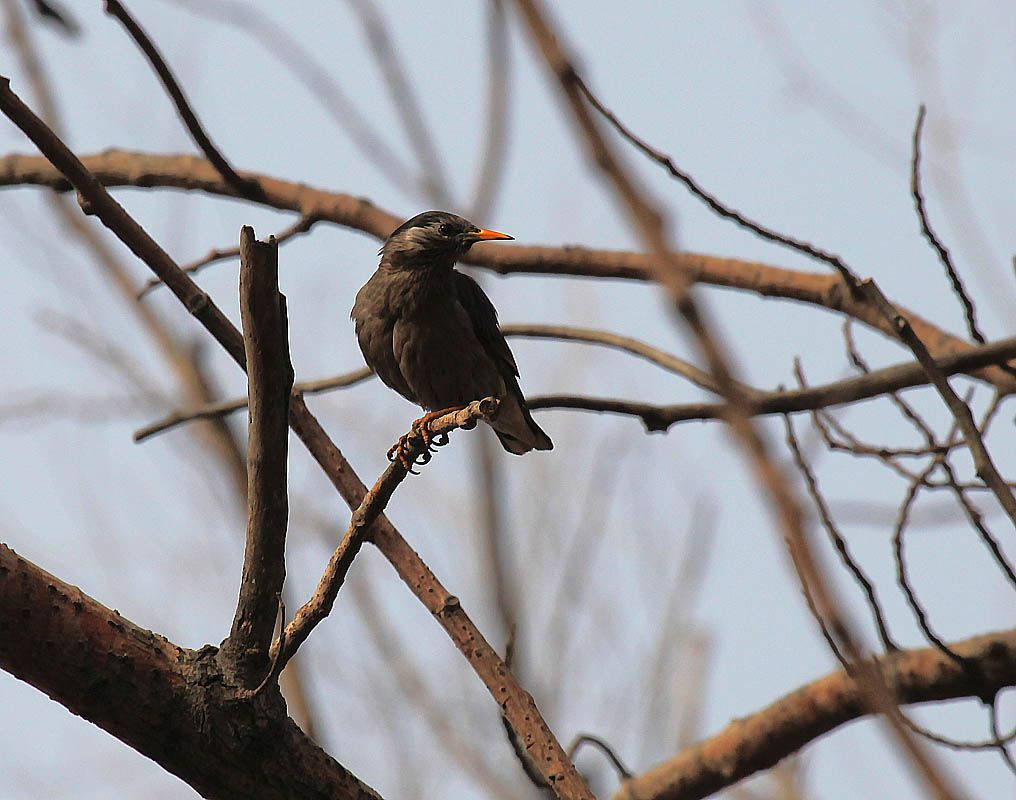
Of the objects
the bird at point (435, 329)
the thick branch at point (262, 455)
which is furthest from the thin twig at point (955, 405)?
the bird at point (435, 329)

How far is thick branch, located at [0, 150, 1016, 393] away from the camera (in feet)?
14.1

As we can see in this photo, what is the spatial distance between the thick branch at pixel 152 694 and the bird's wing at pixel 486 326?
7.71 feet

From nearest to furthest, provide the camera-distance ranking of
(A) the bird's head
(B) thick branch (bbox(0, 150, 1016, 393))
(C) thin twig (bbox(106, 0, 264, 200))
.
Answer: (C) thin twig (bbox(106, 0, 264, 200)) < (B) thick branch (bbox(0, 150, 1016, 393)) < (A) the bird's head

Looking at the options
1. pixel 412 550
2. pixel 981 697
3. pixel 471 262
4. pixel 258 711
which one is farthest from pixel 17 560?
pixel 981 697

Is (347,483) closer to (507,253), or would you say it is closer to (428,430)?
(428,430)

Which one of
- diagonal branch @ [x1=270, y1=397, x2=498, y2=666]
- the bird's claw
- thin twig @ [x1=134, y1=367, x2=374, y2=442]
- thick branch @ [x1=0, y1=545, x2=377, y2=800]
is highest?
thin twig @ [x1=134, y1=367, x2=374, y2=442]

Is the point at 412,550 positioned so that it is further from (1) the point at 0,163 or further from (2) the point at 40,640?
(1) the point at 0,163

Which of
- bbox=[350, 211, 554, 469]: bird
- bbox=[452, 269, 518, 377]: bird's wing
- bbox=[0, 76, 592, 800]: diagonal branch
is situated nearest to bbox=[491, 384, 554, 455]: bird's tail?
bbox=[350, 211, 554, 469]: bird

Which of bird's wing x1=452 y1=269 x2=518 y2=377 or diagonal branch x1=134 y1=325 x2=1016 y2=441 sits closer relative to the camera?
diagonal branch x1=134 y1=325 x2=1016 y2=441

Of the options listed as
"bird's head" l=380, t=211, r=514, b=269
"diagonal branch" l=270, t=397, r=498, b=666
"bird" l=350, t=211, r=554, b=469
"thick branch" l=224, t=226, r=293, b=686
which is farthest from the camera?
"bird's head" l=380, t=211, r=514, b=269

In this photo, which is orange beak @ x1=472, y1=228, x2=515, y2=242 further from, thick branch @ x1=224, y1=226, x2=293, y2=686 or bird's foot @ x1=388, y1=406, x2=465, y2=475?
thick branch @ x1=224, y1=226, x2=293, y2=686

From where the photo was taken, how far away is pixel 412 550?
3.55 m

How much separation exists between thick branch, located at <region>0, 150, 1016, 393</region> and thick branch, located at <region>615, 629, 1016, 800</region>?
0.97 meters

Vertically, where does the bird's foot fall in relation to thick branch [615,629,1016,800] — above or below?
above
